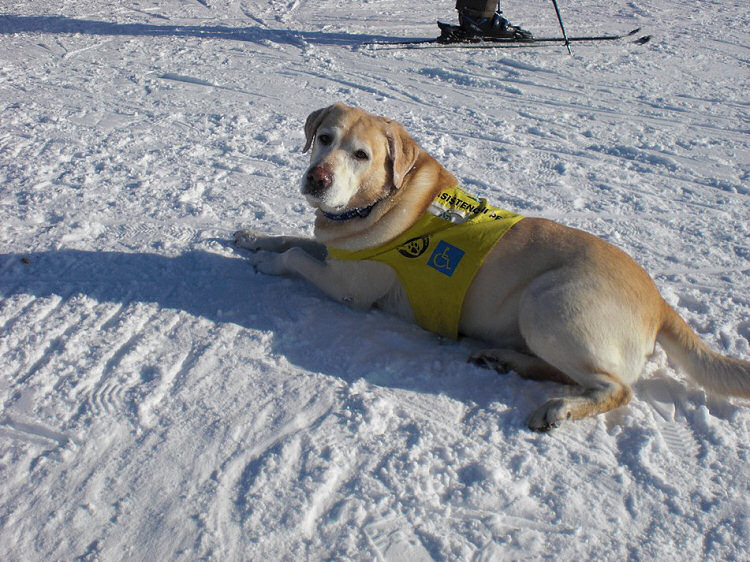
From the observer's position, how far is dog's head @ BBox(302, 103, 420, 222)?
3375mm

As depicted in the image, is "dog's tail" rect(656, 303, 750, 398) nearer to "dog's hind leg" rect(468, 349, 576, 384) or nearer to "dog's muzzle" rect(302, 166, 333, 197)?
"dog's hind leg" rect(468, 349, 576, 384)

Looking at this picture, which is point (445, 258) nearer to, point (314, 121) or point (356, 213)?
point (356, 213)

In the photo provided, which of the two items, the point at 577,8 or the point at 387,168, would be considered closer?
the point at 387,168

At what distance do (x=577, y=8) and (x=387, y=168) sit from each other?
9621 millimetres

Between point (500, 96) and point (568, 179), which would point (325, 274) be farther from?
point (500, 96)

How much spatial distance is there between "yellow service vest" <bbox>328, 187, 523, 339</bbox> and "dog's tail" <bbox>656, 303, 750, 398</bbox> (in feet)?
3.36

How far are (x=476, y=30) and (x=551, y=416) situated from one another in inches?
296

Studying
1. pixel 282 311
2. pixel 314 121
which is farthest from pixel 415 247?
pixel 314 121

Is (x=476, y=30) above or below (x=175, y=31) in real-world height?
above

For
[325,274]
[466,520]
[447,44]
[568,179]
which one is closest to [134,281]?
[325,274]

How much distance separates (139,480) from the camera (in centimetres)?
248

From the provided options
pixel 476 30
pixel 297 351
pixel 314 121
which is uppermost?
pixel 476 30

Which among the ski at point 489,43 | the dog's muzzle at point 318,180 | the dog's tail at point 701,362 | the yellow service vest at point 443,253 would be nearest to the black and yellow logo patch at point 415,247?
the yellow service vest at point 443,253

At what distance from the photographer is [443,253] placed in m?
3.48
